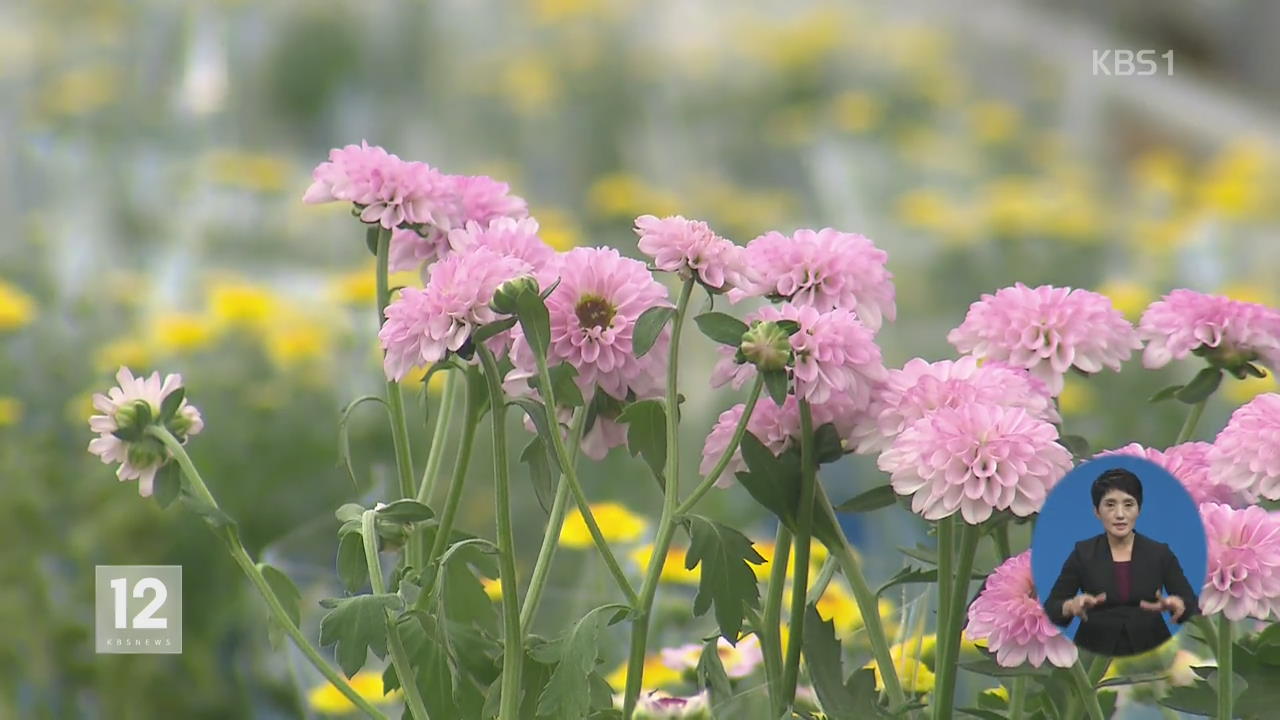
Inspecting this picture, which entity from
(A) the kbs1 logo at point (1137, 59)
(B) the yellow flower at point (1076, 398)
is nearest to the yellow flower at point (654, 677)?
(A) the kbs1 logo at point (1137, 59)

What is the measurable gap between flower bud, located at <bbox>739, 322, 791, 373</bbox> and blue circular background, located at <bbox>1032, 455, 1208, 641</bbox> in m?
0.07

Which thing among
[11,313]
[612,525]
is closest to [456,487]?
[612,525]

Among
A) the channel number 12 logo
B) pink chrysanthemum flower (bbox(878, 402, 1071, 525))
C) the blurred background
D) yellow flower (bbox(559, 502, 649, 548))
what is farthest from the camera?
the blurred background

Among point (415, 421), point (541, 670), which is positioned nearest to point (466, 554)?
point (541, 670)

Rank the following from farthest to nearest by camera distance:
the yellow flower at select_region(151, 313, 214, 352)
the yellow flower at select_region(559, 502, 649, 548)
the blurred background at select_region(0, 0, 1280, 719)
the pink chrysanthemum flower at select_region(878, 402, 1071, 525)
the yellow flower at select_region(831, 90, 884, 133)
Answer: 1. the yellow flower at select_region(831, 90, 884, 133)
2. the yellow flower at select_region(151, 313, 214, 352)
3. the blurred background at select_region(0, 0, 1280, 719)
4. the yellow flower at select_region(559, 502, 649, 548)
5. the pink chrysanthemum flower at select_region(878, 402, 1071, 525)

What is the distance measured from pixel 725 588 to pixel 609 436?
6cm

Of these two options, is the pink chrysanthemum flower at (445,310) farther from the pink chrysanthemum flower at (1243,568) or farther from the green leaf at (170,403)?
the pink chrysanthemum flower at (1243,568)

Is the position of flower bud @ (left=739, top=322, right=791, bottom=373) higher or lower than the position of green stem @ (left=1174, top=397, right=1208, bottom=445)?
higher

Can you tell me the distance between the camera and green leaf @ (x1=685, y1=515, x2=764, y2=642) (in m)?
0.36

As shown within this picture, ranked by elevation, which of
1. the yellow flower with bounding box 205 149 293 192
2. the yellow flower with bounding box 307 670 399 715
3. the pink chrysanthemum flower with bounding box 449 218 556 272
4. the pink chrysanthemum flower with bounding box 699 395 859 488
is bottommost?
the yellow flower with bounding box 307 670 399 715

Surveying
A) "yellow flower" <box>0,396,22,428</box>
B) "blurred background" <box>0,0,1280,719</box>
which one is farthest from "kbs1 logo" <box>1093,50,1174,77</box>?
"yellow flower" <box>0,396,22,428</box>

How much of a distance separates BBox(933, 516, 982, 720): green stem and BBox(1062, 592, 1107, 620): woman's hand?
2cm

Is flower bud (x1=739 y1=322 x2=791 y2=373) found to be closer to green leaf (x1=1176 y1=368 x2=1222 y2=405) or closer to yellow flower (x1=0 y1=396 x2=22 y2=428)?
green leaf (x1=1176 y1=368 x2=1222 y2=405)

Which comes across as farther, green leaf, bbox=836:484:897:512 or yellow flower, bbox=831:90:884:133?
yellow flower, bbox=831:90:884:133
